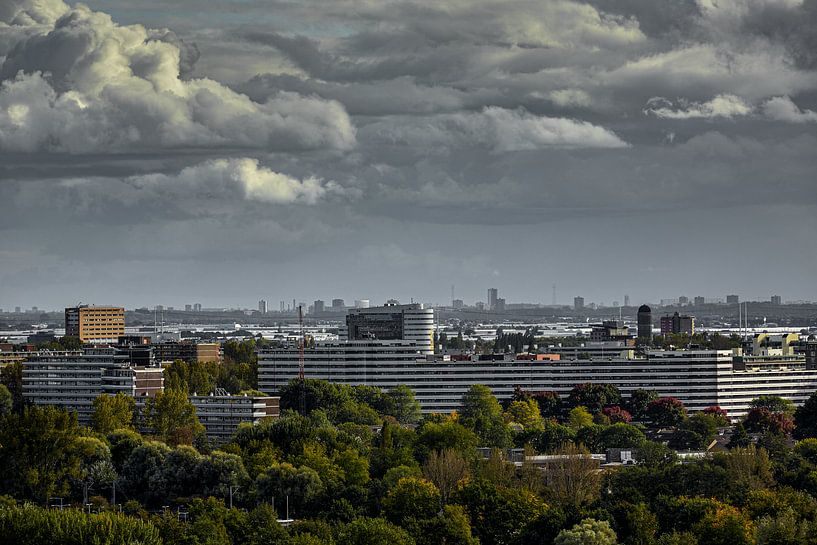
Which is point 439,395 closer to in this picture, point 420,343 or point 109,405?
point 420,343

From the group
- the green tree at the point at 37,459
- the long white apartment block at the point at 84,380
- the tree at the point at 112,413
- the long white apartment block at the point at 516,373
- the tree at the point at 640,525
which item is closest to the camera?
the tree at the point at 640,525

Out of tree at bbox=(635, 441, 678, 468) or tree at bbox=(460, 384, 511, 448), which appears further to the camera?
tree at bbox=(460, 384, 511, 448)

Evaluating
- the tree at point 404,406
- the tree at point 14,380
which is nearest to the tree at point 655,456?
the tree at point 404,406

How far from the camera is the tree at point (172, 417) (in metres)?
118

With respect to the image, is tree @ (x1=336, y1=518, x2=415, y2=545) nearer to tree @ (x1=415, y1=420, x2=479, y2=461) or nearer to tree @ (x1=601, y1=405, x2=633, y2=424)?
tree @ (x1=415, y1=420, x2=479, y2=461)

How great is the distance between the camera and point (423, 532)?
73375 mm

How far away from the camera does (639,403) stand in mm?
144125

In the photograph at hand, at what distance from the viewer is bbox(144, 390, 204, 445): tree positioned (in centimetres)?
11850

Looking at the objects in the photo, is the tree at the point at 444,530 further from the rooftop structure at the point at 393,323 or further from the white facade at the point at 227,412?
the rooftop structure at the point at 393,323

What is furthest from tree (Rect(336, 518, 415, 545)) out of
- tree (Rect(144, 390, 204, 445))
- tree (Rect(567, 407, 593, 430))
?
tree (Rect(567, 407, 593, 430))

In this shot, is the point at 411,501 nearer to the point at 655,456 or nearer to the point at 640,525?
the point at 640,525

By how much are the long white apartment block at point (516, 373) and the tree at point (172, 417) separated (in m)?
31.3

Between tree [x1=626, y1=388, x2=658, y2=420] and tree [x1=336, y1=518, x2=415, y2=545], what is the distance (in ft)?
240

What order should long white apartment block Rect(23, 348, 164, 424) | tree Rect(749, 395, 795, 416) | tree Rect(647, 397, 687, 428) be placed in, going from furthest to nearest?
tree Rect(749, 395, 795, 416)
long white apartment block Rect(23, 348, 164, 424)
tree Rect(647, 397, 687, 428)
